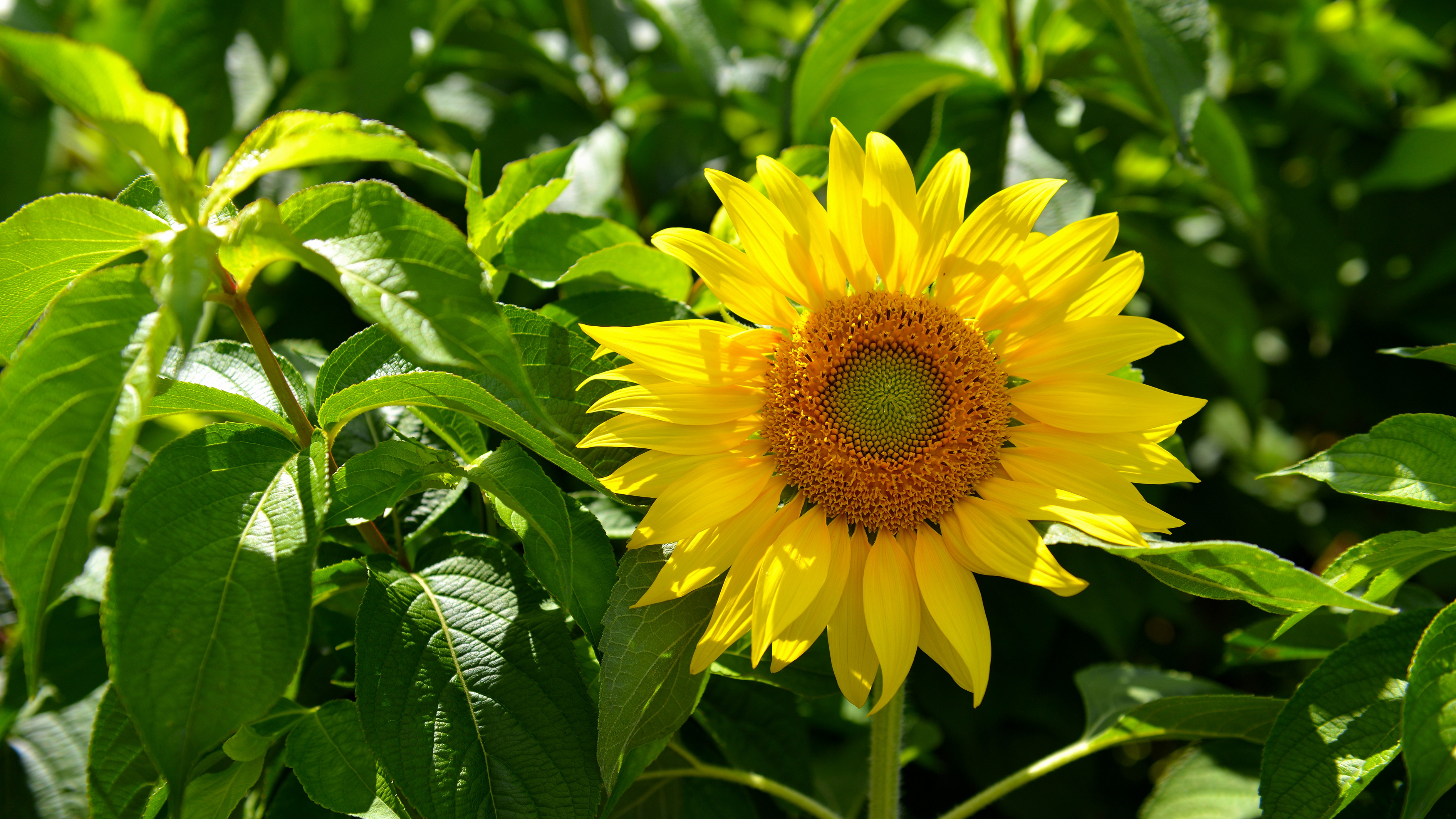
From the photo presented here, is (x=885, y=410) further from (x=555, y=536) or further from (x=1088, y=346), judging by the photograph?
(x=555, y=536)

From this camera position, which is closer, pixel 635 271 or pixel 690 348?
pixel 690 348

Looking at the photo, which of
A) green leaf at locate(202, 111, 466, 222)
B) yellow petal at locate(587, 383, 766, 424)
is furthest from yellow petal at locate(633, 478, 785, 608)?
green leaf at locate(202, 111, 466, 222)

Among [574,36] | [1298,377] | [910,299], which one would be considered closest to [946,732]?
[910,299]

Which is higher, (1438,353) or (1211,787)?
(1438,353)

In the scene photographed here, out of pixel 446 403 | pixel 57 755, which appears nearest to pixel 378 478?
pixel 446 403

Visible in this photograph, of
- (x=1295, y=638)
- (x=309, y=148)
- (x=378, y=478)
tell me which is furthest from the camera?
(x=1295, y=638)

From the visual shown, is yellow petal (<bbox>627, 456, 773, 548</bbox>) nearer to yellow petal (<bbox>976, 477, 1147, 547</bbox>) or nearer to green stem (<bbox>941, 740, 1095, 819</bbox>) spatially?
yellow petal (<bbox>976, 477, 1147, 547</bbox>)

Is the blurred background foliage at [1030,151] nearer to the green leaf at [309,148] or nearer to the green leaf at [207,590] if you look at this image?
the green leaf at [309,148]

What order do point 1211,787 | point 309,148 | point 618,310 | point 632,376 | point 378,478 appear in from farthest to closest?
point 1211,787, point 618,310, point 632,376, point 378,478, point 309,148
